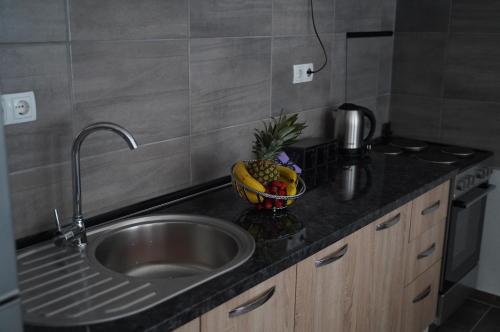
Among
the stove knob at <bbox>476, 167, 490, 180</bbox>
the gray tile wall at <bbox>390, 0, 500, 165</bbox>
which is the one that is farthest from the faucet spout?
the gray tile wall at <bbox>390, 0, 500, 165</bbox>

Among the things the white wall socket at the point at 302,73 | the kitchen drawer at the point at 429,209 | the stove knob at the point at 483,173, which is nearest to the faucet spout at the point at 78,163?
the white wall socket at the point at 302,73

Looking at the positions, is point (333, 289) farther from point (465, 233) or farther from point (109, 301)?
point (465, 233)

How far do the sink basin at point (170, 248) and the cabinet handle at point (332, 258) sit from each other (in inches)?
11.1

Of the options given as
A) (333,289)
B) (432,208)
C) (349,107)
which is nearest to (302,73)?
(349,107)

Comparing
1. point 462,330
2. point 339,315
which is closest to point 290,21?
point 339,315

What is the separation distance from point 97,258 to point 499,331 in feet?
7.61

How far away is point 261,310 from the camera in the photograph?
1635 millimetres

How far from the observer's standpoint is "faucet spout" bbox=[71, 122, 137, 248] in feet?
5.20

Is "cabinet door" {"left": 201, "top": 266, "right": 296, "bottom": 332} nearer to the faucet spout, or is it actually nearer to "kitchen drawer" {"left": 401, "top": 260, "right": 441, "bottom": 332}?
the faucet spout

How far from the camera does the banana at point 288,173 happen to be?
6.89ft

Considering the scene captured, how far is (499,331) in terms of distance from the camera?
3066mm

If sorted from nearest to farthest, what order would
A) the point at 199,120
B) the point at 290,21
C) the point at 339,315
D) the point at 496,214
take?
the point at 339,315 → the point at 199,120 → the point at 290,21 → the point at 496,214

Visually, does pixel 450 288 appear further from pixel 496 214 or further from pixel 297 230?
pixel 297 230

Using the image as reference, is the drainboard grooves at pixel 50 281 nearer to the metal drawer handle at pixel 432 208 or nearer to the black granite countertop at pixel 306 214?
the black granite countertop at pixel 306 214
